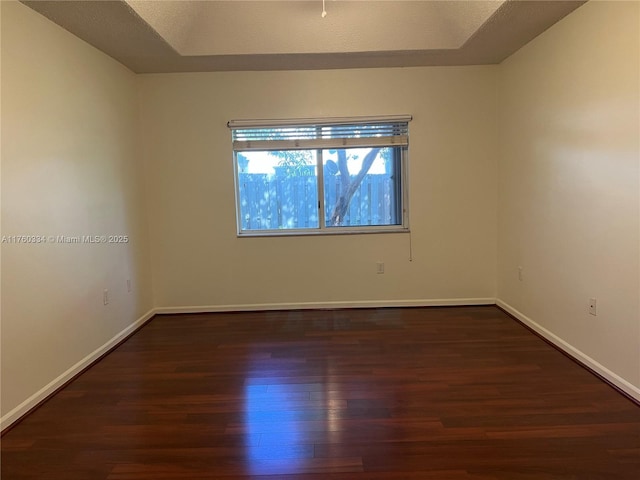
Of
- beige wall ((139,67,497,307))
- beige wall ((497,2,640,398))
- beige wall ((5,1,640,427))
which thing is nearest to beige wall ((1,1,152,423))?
beige wall ((5,1,640,427))

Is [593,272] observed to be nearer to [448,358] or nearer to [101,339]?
[448,358]

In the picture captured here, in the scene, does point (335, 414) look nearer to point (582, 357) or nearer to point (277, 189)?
point (582, 357)

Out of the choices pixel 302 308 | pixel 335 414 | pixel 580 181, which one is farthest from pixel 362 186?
pixel 335 414

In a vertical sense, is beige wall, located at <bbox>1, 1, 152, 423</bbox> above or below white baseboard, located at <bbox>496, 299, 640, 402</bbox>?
above

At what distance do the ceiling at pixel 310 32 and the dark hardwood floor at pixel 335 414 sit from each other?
7.61 feet

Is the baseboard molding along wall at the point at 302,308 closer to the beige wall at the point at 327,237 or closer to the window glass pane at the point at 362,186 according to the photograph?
the beige wall at the point at 327,237

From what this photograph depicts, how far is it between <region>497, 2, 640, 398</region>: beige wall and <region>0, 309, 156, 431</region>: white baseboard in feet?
11.0

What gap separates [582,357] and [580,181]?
117cm

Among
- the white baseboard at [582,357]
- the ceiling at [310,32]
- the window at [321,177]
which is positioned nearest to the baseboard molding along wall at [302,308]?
the white baseboard at [582,357]

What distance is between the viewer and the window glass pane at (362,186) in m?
3.95

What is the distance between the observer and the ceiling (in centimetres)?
275

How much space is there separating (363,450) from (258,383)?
895 millimetres

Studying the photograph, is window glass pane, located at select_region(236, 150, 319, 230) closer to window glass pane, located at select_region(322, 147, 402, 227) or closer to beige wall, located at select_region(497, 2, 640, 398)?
window glass pane, located at select_region(322, 147, 402, 227)

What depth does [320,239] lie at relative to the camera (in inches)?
156
